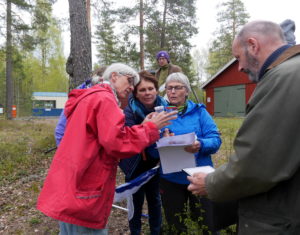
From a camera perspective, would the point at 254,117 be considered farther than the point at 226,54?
No

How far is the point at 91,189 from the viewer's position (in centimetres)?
185

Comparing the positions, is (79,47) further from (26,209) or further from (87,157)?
(87,157)

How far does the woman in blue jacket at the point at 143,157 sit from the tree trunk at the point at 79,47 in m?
3.33

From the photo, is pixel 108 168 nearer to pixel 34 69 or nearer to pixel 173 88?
pixel 173 88

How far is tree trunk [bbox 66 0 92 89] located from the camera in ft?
19.3

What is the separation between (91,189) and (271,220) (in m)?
1.15

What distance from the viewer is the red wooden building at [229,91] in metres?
20.6

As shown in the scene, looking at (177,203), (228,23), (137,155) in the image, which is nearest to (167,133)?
(137,155)

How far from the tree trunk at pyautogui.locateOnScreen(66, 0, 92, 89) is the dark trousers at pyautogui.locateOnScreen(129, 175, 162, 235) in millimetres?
3600

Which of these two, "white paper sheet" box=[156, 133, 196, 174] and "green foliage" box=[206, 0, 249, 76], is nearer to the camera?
"white paper sheet" box=[156, 133, 196, 174]

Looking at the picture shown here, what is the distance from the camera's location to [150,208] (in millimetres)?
3127

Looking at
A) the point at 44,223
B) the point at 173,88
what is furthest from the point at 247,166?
the point at 44,223

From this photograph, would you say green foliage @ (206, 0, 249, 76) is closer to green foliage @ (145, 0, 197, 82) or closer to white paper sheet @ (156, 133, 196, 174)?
green foliage @ (145, 0, 197, 82)

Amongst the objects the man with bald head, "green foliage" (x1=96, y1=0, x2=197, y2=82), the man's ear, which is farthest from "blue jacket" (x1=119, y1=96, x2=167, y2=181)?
"green foliage" (x1=96, y1=0, x2=197, y2=82)
